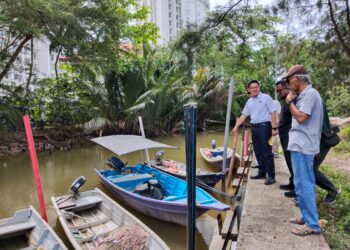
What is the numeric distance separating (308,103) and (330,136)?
959 millimetres

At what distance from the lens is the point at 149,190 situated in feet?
20.7

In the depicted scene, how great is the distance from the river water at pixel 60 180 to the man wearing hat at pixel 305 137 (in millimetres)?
2762

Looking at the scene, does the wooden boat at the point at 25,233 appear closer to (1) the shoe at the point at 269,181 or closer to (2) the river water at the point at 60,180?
(2) the river water at the point at 60,180

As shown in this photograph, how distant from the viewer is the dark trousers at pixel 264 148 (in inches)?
195

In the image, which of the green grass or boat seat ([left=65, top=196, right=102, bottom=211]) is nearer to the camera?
the green grass

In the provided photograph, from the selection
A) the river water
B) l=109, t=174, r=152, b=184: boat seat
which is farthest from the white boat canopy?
the river water

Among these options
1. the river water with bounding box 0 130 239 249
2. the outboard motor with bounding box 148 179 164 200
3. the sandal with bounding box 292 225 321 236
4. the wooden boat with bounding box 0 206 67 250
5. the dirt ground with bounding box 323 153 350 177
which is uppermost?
the sandal with bounding box 292 225 321 236

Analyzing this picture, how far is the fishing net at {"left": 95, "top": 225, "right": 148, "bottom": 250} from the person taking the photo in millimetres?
3521

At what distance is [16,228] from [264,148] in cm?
411

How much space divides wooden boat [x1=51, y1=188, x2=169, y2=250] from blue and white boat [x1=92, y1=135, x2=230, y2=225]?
1.89 ft

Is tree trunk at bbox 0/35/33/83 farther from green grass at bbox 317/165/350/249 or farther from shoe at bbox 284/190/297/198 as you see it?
green grass at bbox 317/165/350/249

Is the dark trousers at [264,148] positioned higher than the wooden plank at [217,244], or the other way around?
the dark trousers at [264,148]

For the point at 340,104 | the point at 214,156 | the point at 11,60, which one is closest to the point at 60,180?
the point at 214,156

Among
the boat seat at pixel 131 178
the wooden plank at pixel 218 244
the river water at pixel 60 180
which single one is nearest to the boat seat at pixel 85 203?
the river water at pixel 60 180
